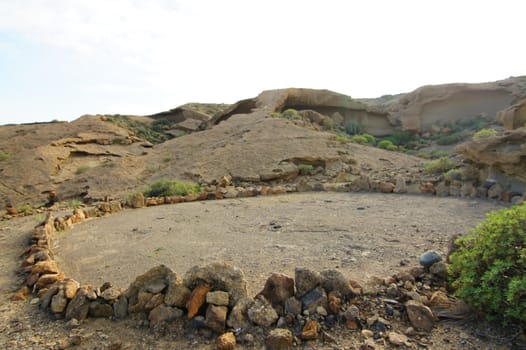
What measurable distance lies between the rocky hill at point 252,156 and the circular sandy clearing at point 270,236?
63.6 inches

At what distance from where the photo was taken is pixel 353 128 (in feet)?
73.3

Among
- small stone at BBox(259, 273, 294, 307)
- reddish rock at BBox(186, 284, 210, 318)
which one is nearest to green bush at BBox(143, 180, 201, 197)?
reddish rock at BBox(186, 284, 210, 318)

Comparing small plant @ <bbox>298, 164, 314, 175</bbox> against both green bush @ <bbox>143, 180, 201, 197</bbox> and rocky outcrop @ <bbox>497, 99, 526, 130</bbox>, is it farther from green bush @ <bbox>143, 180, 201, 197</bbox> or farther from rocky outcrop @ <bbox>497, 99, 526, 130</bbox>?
rocky outcrop @ <bbox>497, 99, 526, 130</bbox>

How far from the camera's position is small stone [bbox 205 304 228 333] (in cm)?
257

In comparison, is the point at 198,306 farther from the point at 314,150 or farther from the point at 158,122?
the point at 158,122

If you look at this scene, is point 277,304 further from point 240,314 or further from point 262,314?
point 240,314

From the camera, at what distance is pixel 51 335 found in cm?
268

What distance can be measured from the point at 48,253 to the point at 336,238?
139 inches

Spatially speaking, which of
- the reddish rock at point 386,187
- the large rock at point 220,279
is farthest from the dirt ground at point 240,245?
the reddish rock at point 386,187

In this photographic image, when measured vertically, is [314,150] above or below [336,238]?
above

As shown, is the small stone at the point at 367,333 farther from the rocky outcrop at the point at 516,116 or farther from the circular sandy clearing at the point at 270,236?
the rocky outcrop at the point at 516,116

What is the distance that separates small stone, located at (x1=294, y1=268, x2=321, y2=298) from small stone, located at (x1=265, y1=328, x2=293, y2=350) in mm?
397

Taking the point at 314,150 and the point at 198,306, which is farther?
the point at 314,150

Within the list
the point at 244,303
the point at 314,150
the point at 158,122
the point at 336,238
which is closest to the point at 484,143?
the point at 336,238
